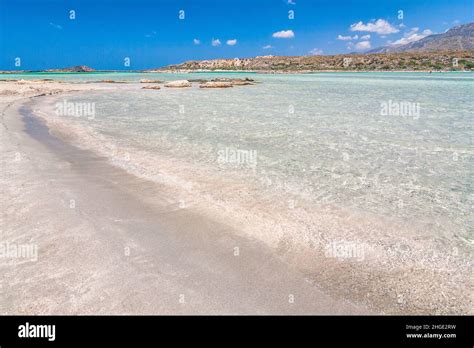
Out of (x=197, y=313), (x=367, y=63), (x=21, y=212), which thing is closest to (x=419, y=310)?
(x=197, y=313)

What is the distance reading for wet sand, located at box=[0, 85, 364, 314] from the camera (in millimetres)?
4203

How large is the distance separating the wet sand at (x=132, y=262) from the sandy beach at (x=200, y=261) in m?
0.02

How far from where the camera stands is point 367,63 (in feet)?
503

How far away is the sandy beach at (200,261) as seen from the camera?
425 centimetres

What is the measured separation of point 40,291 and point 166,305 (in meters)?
1.76

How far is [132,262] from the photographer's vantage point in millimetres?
5117

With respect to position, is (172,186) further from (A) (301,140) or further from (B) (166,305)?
(A) (301,140)

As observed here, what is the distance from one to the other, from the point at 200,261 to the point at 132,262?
1.06m
